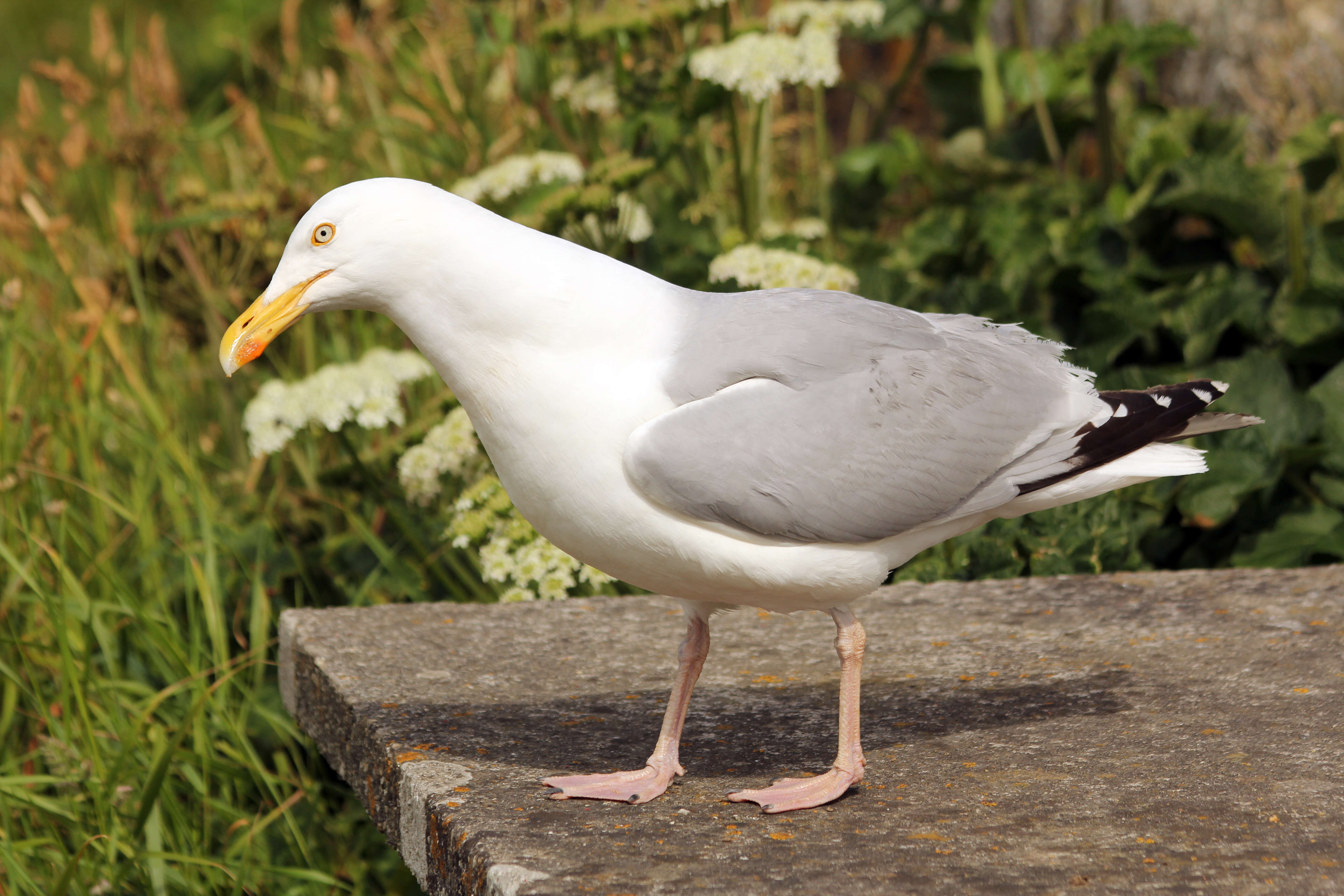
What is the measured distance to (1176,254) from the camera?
15.0 feet

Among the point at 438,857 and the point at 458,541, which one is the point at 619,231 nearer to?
the point at 458,541

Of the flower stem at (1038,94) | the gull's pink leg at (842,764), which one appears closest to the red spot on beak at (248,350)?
the gull's pink leg at (842,764)

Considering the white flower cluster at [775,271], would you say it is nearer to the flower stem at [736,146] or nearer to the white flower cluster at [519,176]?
the white flower cluster at [519,176]

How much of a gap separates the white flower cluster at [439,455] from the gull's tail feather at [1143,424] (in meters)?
1.51

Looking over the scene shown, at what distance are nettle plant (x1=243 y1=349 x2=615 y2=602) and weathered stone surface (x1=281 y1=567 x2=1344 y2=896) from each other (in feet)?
0.35

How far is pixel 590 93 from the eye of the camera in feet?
14.6

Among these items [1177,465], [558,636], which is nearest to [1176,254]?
[1177,465]

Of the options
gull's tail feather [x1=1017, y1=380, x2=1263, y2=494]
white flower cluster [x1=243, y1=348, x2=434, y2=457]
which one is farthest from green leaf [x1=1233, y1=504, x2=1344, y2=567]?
white flower cluster [x1=243, y1=348, x2=434, y2=457]

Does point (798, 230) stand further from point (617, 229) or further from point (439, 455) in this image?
point (439, 455)

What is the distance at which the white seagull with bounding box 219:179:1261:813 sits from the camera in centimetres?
210

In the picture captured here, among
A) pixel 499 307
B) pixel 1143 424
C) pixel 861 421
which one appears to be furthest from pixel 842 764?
pixel 499 307

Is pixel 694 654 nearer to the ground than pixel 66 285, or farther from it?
nearer to the ground

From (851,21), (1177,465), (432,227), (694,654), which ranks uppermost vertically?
(851,21)

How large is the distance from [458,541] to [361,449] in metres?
0.77
